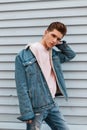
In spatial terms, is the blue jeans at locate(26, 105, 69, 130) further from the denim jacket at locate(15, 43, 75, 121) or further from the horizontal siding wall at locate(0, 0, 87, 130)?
the horizontal siding wall at locate(0, 0, 87, 130)

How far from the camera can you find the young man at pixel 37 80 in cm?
385

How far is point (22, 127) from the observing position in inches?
186

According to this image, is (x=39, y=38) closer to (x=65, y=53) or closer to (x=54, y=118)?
(x=65, y=53)

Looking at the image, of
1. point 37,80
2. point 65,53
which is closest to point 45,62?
point 37,80

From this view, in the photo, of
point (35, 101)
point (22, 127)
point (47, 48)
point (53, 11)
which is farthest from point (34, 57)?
point (22, 127)

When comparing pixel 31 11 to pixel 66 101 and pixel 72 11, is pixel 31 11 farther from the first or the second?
pixel 66 101

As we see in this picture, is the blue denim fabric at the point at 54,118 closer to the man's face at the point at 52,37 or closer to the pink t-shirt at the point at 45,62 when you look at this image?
the pink t-shirt at the point at 45,62

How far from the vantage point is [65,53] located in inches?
168

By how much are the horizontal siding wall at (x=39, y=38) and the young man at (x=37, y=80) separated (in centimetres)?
48

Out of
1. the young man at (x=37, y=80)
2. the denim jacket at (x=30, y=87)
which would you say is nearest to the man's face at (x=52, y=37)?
the young man at (x=37, y=80)

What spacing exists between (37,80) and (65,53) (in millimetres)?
587

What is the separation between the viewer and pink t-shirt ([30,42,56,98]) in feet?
12.9

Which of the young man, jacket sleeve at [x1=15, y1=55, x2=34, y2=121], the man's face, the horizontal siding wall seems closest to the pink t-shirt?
the young man

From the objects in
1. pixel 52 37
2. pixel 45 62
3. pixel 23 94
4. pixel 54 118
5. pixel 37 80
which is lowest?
pixel 54 118
